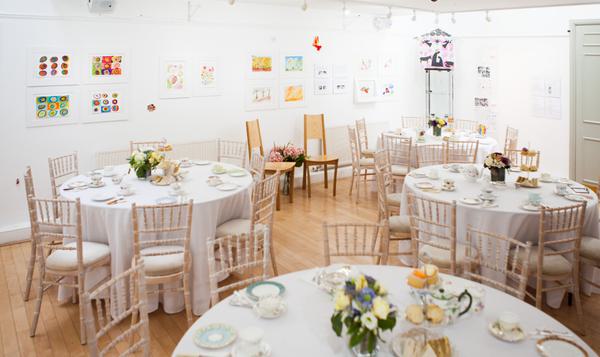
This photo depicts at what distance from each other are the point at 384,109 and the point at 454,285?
6.94 meters

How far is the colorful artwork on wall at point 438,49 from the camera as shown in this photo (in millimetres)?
8820

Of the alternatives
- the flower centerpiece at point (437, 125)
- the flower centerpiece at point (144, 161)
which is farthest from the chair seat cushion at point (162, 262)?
the flower centerpiece at point (437, 125)

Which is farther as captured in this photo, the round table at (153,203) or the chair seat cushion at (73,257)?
the round table at (153,203)

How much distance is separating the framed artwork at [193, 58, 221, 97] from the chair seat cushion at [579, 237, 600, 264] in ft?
16.0

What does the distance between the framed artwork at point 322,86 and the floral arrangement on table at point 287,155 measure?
1276 mm

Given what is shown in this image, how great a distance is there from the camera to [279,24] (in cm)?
769

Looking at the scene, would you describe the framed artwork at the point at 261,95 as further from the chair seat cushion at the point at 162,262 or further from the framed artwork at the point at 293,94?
the chair seat cushion at the point at 162,262

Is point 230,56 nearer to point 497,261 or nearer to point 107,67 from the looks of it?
point 107,67

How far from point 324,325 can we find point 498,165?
3.10 meters

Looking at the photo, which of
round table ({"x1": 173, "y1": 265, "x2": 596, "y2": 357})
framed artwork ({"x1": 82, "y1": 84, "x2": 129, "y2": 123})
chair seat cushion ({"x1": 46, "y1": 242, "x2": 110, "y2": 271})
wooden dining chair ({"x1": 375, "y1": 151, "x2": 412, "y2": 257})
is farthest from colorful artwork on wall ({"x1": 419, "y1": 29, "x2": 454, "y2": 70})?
round table ({"x1": 173, "y1": 265, "x2": 596, "y2": 357})

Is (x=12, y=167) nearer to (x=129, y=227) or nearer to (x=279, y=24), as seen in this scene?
(x=129, y=227)

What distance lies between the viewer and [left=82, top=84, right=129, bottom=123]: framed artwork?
6102mm

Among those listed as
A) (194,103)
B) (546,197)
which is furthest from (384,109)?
(546,197)

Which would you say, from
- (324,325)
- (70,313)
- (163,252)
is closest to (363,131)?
(163,252)
